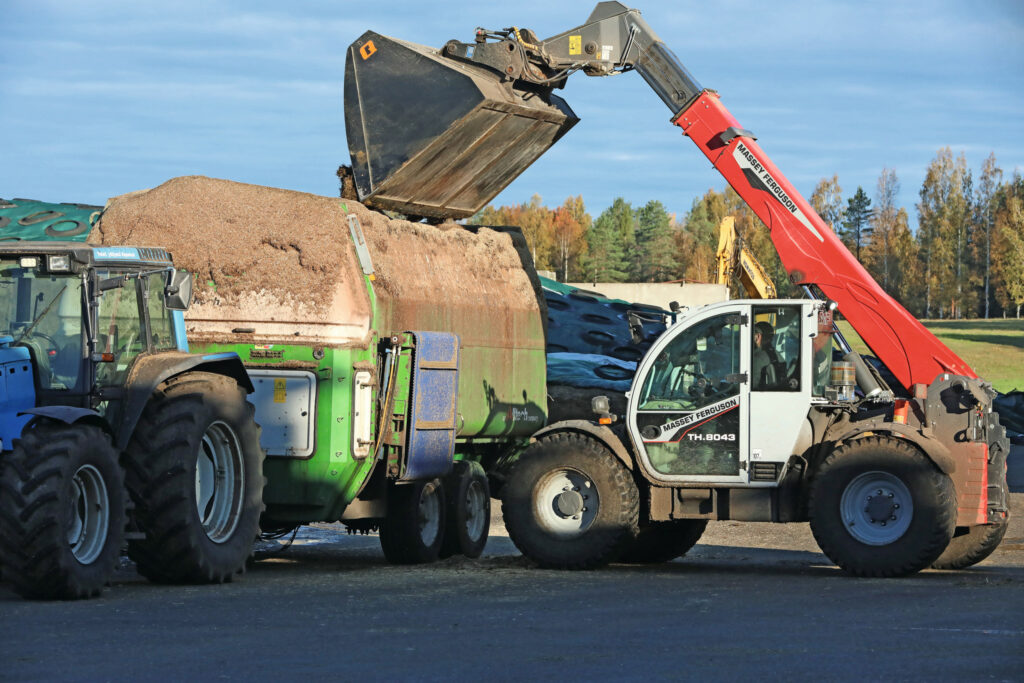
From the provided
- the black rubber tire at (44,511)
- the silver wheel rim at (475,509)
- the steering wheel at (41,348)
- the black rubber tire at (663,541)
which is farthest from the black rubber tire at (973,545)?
the steering wheel at (41,348)

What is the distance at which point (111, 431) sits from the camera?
32.7 feet

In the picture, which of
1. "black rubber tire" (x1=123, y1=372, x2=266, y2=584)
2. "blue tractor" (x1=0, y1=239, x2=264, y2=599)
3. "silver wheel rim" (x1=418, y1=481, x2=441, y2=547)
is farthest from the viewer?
"silver wheel rim" (x1=418, y1=481, x2=441, y2=547)

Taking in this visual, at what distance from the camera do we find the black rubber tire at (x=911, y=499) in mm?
11180

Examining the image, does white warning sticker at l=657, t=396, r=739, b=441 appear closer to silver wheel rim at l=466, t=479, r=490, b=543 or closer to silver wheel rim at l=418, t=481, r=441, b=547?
silver wheel rim at l=418, t=481, r=441, b=547

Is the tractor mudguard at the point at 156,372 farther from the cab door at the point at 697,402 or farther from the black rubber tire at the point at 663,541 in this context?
the black rubber tire at the point at 663,541

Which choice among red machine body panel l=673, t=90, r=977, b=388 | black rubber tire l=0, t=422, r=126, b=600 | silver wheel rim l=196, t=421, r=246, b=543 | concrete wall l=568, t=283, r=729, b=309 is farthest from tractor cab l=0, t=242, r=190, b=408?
concrete wall l=568, t=283, r=729, b=309

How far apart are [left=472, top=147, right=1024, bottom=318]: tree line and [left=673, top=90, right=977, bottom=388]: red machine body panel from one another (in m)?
74.8

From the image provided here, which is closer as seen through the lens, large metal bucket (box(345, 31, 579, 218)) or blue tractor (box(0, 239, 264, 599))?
blue tractor (box(0, 239, 264, 599))

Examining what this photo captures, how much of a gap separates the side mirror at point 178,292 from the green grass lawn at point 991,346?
39950mm

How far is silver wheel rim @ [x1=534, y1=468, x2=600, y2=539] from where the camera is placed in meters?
12.4

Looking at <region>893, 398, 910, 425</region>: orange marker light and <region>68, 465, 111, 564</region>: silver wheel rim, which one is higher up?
<region>893, 398, 910, 425</region>: orange marker light

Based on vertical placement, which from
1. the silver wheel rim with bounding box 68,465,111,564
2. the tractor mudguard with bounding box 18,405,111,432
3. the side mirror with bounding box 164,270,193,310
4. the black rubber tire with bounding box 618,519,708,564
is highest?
the side mirror with bounding box 164,270,193,310

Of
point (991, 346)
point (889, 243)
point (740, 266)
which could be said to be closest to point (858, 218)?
point (889, 243)

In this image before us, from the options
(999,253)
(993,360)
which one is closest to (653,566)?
(993,360)
